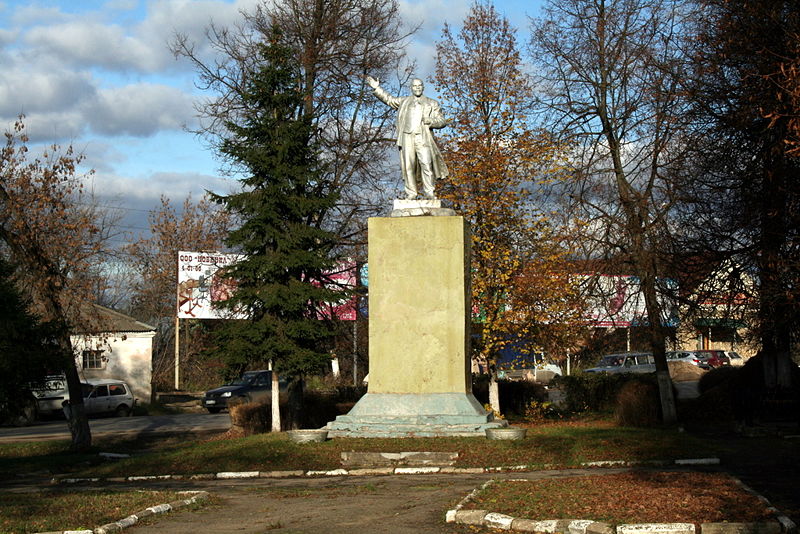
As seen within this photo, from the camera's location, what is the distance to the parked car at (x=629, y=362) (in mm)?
42188

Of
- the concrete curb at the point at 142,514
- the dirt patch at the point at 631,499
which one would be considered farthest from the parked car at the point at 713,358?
the concrete curb at the point at 142,514

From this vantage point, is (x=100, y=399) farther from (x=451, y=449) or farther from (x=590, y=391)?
(x=451, y=449)

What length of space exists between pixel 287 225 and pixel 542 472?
11.5 meters

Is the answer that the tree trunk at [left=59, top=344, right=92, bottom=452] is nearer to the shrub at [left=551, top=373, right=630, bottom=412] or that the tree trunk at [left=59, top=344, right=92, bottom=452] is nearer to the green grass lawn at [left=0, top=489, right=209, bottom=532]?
the green grass lawn at [left=0, top=489, right=209, bottom=532]

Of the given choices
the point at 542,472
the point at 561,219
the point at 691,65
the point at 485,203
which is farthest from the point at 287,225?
the point at 542,472

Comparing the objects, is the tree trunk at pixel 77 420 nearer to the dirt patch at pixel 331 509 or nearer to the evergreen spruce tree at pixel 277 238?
the evergreen spruce tree at pixel 277 238

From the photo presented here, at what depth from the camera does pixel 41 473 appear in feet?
57.4

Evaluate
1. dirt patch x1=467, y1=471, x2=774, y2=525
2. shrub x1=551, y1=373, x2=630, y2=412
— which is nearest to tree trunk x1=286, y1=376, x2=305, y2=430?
shrub x1=551, y1=373, x2=630, y2=412

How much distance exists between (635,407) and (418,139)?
9.79 metres

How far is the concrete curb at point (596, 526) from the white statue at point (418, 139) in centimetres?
797

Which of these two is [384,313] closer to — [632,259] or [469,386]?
[469,386]

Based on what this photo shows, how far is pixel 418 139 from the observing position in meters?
15.8

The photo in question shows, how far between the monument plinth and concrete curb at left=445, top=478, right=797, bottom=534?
20.4 ft

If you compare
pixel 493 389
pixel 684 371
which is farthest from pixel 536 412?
pixel 684 371
